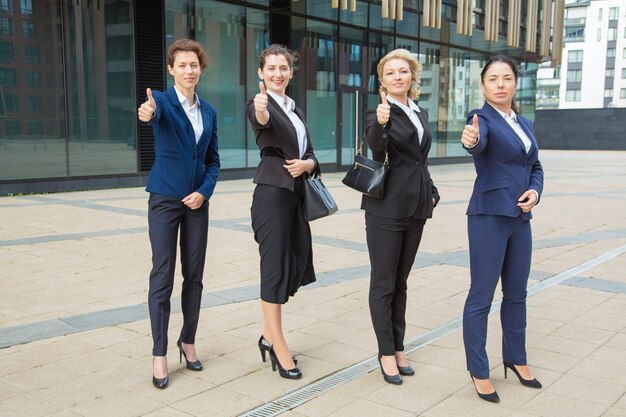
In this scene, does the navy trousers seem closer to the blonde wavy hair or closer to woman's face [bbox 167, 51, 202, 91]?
the blonde wavy hair

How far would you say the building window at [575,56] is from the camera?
92.2 metres

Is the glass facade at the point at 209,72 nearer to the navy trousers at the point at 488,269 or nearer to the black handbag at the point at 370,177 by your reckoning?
the black handbag at the point at 370,177

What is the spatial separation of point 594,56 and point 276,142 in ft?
320

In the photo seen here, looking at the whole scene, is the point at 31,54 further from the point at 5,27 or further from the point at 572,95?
the point at 572,95

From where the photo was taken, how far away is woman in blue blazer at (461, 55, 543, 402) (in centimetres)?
352

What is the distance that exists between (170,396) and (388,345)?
49.7 inches

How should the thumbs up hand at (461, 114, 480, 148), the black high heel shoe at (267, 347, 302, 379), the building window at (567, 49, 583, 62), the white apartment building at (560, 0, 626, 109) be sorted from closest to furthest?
the thumbs up hand at (461, 114, 480, 148) < the black high heel shoe at (267, 347, 302, 379) < the white apartment building at (560, 0, 626, 109) < the building window at (567, 49, 583, 62)

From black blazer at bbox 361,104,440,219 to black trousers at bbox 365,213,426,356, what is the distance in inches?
2.5

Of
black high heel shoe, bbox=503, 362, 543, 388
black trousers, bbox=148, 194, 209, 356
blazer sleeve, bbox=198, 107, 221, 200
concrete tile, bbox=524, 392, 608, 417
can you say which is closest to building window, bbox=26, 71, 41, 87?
blazer sleeve, bbox=198, 107, 221, 200

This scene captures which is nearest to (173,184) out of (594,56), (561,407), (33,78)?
(561,407)

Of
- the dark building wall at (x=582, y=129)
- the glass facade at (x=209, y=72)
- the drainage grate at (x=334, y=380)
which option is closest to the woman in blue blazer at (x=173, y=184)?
the drainage grate at (x=334, y=380)

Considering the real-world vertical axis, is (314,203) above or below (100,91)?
below

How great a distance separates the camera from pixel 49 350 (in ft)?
14.0

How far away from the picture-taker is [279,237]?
150 inches
